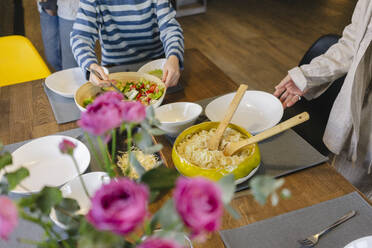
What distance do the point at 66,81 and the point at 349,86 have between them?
1.16 m

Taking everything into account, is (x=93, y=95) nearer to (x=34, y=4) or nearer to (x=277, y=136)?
(x=277, y=136)

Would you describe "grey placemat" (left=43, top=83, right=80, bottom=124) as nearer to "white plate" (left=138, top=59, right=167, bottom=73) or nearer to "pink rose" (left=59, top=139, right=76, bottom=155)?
"white plate" (left=138, top=59, right=167, bottom=73)

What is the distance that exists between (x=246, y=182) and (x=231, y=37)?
3452mm

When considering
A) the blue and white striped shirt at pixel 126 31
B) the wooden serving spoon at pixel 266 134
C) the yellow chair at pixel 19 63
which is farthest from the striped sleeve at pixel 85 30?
the wooden serving spoon at pixel 266 134

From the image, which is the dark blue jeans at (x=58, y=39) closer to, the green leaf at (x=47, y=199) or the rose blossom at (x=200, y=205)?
the green leaf at (x=47, y=199)

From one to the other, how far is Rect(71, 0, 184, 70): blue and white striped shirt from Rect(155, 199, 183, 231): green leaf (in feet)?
3.82

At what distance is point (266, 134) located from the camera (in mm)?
910

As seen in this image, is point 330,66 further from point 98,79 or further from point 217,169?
point 98,79

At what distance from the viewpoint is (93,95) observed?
1.31 meters

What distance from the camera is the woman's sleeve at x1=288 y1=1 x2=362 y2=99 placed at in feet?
4.48

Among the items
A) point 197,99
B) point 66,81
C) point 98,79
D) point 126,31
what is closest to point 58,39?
point 126,31

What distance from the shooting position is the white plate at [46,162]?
99 cm

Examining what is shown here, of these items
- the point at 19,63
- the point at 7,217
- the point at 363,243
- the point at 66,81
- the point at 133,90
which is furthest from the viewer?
the point at 19,63

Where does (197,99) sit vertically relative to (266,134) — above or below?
below
